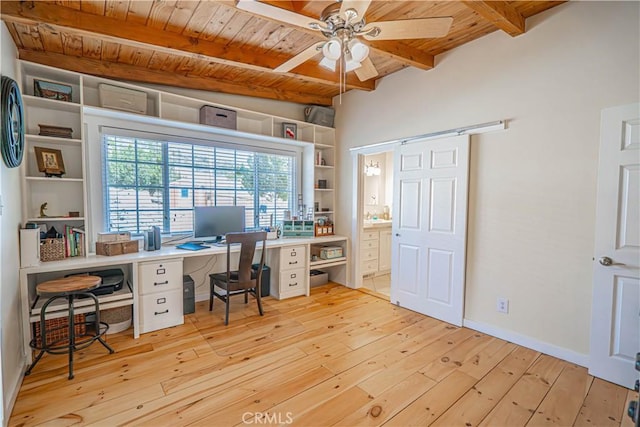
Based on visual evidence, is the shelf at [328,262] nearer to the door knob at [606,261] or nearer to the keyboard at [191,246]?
the keyboard at [191,246]

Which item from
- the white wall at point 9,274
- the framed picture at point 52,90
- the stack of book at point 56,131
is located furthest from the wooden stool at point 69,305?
the framed picture at point 52,90

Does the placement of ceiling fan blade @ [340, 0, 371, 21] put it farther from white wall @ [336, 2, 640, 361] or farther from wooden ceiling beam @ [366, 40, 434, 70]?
white wall @ [336, 2, 640, 361]

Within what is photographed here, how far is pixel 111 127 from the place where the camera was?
3166 millimetres

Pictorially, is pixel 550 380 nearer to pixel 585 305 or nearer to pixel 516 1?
pixel 585 305

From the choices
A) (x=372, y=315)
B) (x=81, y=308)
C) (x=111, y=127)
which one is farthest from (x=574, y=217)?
(x=111, y=127)

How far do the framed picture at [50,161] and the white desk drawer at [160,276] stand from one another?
1.14 meters

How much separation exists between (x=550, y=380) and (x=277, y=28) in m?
3.56

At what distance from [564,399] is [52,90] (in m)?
4.77

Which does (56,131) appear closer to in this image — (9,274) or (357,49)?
(9,274)

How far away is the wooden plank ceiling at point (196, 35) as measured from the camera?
227cm

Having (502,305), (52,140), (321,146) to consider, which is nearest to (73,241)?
(52,140)

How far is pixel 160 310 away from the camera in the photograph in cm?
294

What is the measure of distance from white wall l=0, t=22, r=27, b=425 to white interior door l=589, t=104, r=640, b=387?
3904mm

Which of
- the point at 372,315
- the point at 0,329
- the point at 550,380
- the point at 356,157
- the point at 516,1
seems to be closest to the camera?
the point at 0,329
